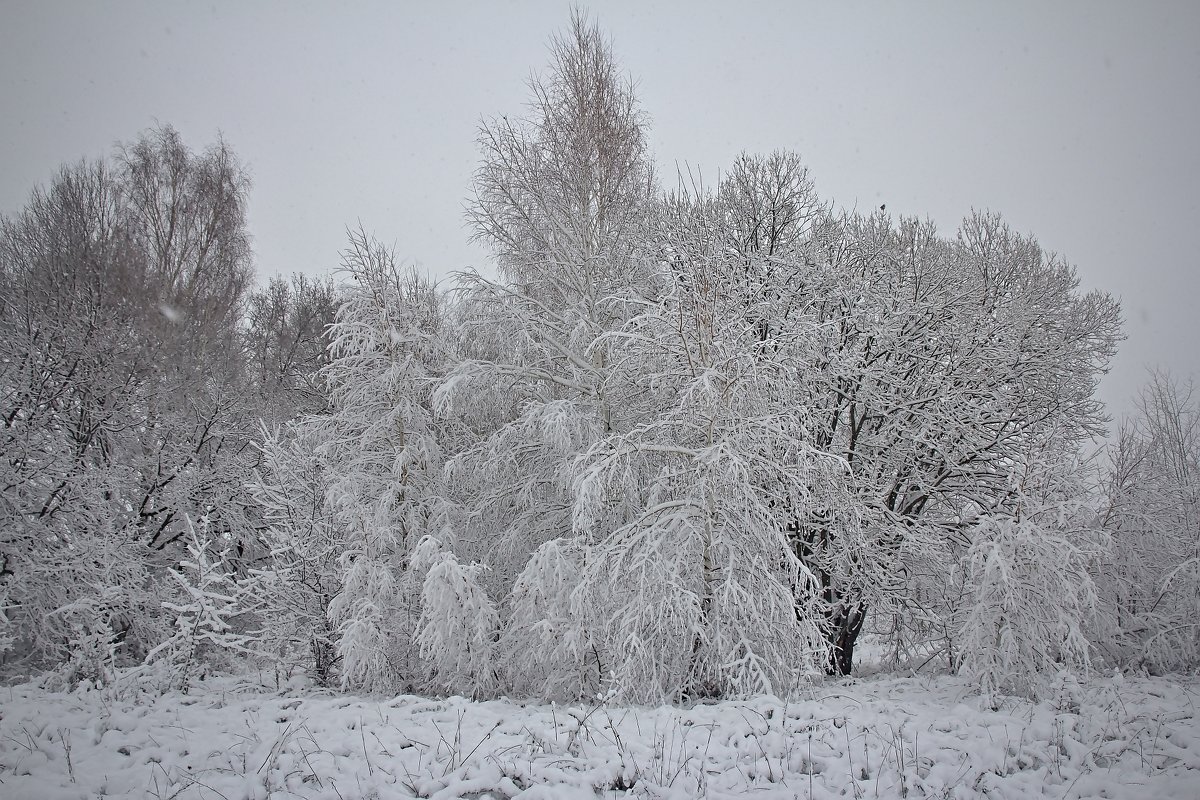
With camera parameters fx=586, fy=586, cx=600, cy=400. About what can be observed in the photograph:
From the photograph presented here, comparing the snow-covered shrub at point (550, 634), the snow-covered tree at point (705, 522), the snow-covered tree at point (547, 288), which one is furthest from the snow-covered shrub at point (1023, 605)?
the snow-covered tree at point (547, 288)

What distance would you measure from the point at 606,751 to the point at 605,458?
3576mm

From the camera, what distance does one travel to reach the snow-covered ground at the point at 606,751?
377 centimetres

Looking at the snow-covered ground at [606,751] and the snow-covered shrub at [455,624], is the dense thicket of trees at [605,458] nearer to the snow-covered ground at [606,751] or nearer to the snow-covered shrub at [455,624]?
the snow-covered shrub at [455,624]

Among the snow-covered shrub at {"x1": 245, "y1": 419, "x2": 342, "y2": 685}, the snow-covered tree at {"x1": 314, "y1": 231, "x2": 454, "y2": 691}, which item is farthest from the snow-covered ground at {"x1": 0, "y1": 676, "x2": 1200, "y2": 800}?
the snow-covered shrub at {"x1": 245, "y1": 419, "x2": 342, "y2": 685}

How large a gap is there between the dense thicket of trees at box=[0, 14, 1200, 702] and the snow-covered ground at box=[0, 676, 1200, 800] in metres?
1.26

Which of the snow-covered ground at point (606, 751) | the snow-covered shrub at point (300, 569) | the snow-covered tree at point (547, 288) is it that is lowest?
the snow-covered ground at point (606, 751)

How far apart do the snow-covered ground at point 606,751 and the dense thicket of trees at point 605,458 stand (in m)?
1.26

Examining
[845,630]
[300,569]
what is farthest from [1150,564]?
[300,569]

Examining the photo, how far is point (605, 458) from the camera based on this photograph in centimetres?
729

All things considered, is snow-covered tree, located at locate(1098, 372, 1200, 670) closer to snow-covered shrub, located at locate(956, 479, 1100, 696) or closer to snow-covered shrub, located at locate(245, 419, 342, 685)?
snow-covered shrub, located at locate(956, 479, 1100, 696)

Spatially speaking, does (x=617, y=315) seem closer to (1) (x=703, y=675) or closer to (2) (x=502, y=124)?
(2) (x=502, y=124)

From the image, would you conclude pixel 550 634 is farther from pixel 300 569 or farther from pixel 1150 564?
pixel 1150 564

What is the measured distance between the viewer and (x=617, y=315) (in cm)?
962

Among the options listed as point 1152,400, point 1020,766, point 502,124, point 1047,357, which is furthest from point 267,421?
point 1152,400
